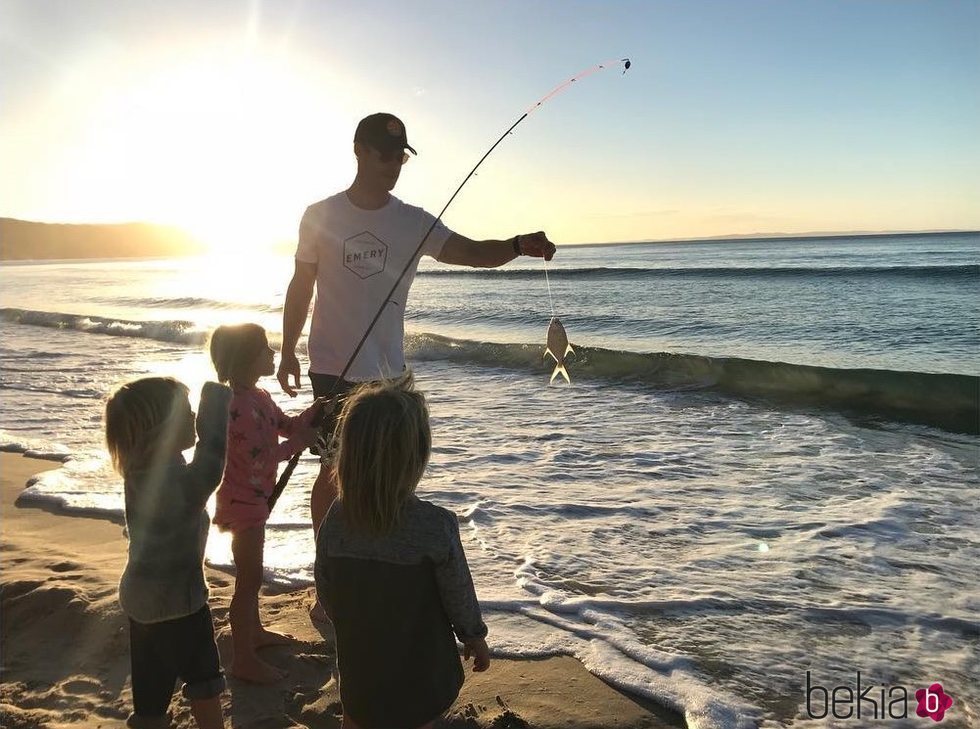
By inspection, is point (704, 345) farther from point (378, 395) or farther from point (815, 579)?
point (378, 395)

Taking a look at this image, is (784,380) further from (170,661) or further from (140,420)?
(140,420)

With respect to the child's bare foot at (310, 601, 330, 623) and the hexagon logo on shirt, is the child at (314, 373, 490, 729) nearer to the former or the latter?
the hexagon logo on shirt

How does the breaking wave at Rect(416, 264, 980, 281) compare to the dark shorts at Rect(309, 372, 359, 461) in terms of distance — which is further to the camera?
the breaking wave at Rect(416, 264, 980, 281)

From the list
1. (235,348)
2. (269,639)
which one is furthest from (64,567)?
(235,348)

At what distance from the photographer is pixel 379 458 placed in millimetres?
1852

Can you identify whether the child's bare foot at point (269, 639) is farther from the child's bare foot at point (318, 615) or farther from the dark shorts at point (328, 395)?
the dark shorts at point (328, 395)

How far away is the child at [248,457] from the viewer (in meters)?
2.80

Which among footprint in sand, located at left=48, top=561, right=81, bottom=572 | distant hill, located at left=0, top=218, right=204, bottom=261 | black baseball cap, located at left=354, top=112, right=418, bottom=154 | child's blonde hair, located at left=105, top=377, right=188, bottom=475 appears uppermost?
distant hill, located at left=0, top=218, right=204, bottom=261

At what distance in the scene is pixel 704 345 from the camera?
557 inches

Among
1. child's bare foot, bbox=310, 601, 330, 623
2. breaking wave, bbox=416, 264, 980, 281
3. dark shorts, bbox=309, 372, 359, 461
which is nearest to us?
dark shorts, bbox=309, 372, 359, 461

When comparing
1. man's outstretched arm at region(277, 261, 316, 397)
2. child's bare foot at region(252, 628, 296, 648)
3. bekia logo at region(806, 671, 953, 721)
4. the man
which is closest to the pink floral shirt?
the man

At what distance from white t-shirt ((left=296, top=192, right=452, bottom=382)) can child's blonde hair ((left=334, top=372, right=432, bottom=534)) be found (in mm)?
1346

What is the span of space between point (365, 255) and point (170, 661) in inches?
65.4

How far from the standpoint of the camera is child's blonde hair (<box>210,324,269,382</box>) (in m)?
2.79
